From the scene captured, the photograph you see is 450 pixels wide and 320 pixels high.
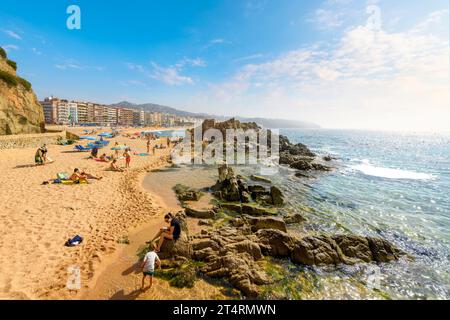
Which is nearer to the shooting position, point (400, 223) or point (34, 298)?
point (34, 298)

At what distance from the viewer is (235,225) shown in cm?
1154

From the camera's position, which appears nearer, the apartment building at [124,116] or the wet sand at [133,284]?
the wet sand at [133,284]

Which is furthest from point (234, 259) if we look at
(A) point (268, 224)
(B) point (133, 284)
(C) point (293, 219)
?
(C) point (293, 219)

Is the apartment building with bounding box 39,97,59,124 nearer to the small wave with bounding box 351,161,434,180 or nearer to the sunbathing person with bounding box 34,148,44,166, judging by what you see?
the sunbathing person with bounding box 34,148,44,166

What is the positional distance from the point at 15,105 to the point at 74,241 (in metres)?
35.3

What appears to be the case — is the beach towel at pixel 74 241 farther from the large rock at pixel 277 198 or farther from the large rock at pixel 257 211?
the large rock at pixel 277 198

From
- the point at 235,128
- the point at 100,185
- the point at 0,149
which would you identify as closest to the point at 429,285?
the point at 100,185

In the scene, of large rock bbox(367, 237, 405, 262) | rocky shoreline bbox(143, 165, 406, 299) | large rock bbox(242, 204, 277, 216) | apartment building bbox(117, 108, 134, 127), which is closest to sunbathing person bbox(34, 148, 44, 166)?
rocky shoreline bbox(143, 165, 406, 299)

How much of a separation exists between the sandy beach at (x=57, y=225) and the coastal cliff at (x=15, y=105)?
55.0ft

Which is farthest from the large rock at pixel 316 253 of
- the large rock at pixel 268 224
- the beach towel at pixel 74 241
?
the beach towel at pixel 74 241

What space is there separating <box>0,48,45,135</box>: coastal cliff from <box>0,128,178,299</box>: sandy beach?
16.8 metres

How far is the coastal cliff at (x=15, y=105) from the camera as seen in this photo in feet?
98.1
